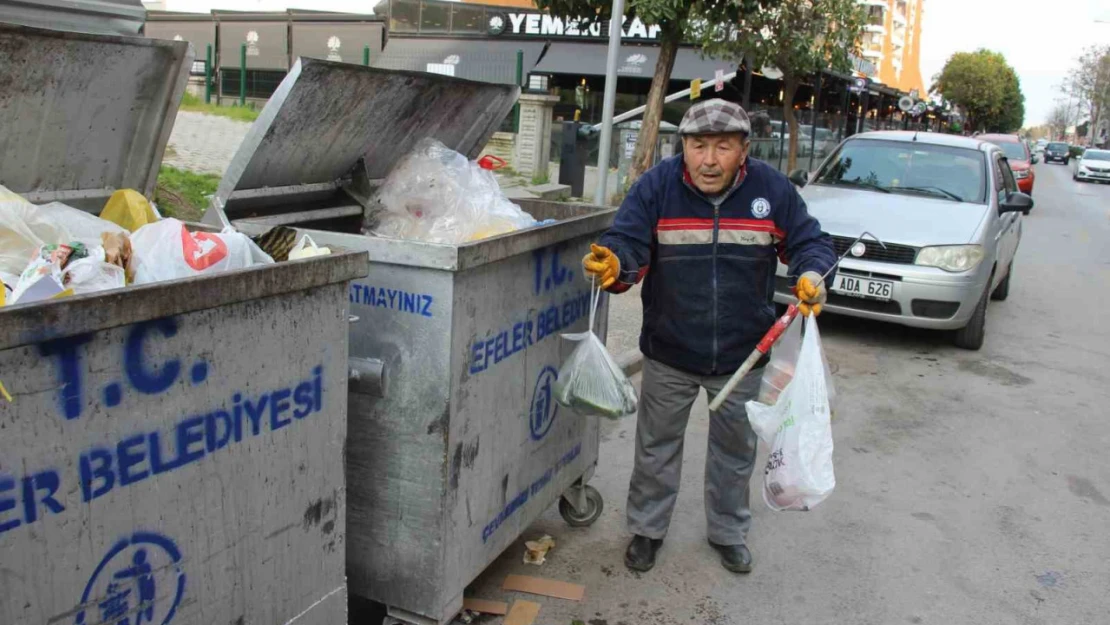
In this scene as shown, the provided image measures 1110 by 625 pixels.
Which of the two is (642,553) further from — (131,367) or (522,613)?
(131,367)

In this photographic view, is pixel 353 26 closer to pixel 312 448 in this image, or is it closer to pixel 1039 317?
pixel 1039 317

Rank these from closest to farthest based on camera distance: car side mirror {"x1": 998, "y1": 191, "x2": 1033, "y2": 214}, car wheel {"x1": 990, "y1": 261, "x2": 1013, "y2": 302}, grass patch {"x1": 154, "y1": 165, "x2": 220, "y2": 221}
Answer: grass patch {"x1": 154, "y1": 165, "x2": 220, "y2": 221}, car side mirror {"x1": 998, "y1": 191, "x2": 1033, "y2": 214}, car wheel {"x1": 990, "y1": 261, "x2": 1013, "y2": 302}

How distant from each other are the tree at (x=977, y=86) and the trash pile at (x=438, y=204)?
76472 millimetres

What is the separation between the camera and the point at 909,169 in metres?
8.07

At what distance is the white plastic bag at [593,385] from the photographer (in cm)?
307

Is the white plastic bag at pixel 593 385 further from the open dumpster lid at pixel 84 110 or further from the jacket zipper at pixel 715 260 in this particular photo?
the open dumpster lid at pixel 84 110

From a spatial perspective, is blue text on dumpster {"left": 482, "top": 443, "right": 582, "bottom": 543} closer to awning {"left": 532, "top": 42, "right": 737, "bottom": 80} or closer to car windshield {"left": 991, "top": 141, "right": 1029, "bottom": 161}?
awning {"left": 532, "top": 42, "right": 737, "bottom": 80}

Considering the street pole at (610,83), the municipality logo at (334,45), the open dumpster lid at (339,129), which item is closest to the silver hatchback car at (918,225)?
the street pole at (610,83)

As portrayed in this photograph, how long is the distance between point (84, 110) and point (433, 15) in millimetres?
24057

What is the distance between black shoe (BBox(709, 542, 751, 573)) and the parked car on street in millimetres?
40478

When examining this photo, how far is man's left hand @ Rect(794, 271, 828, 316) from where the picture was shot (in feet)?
9.87

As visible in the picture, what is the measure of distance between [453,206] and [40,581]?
191cm

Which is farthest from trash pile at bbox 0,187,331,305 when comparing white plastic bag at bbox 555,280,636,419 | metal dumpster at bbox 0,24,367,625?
white plastic bag at bbox 555,280,636,419

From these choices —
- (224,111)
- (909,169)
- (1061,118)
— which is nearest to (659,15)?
(909,169)
